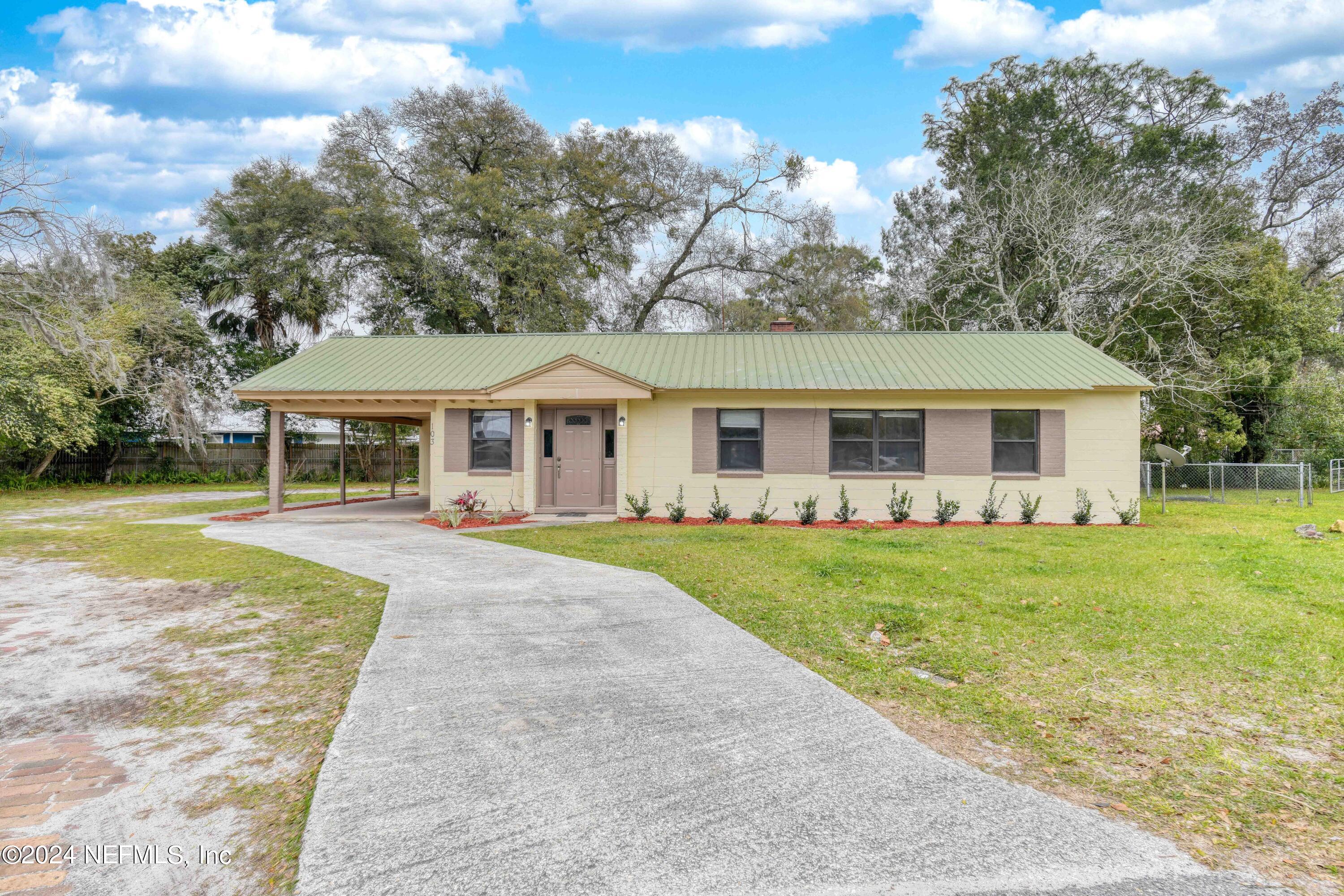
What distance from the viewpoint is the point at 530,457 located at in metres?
14.4

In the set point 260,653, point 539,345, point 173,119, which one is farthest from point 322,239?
point 260,653

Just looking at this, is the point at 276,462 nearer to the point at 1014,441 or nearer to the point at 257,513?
the point at 257,513

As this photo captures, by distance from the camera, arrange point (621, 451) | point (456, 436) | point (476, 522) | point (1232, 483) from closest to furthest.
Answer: point (476, 522), point (621, 451), point (456, 436), point (1232, 483)

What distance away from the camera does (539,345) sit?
16812mm

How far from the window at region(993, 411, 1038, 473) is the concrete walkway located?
428 inches

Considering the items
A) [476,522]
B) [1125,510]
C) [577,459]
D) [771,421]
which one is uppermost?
[771,421]

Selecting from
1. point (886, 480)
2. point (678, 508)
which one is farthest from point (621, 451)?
point (886, 480)

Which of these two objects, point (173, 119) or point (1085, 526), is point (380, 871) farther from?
point (173, 119)

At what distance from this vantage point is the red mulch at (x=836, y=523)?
1291cm

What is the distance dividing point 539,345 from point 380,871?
1517 centimetres

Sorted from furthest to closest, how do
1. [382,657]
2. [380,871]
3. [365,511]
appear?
[365,511] < [382,657] < [380,871]

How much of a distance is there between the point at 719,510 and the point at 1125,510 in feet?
26.3

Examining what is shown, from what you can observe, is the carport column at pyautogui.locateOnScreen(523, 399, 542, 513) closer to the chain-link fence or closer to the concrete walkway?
the concrete walkway

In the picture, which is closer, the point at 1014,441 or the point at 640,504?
the point at 1014,441
